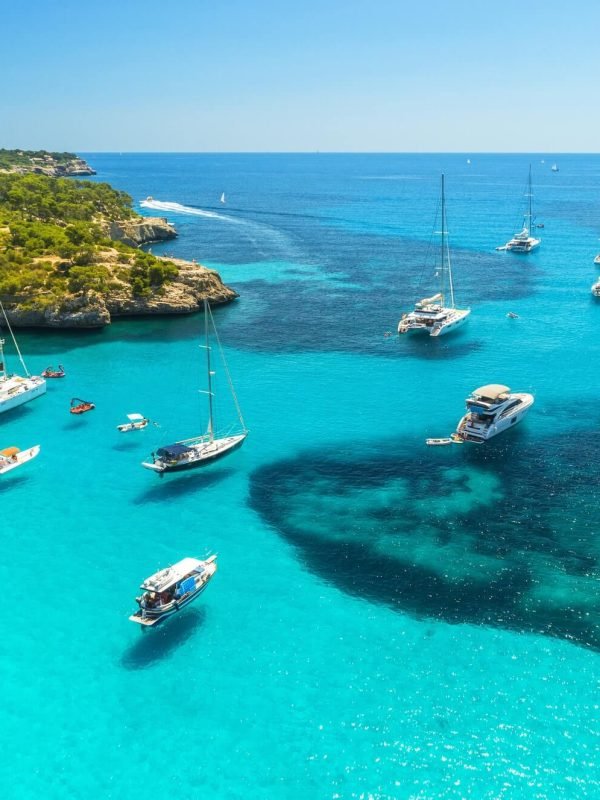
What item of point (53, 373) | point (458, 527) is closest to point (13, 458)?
point (53, 373)

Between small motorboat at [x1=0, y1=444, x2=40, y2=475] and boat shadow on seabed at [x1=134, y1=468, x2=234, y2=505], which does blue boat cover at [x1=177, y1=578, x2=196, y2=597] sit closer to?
boat shadow on seabed at [x1=134, y1=468, x2=234, y2=505]

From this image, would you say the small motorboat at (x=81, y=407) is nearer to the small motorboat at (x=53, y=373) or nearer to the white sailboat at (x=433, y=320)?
Answer: the small motorboat at (x=53, y=373)

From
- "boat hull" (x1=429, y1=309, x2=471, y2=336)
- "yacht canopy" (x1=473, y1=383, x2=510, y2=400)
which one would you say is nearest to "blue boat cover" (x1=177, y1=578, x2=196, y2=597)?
"yacht canopy" (x1=473, y1=383, x2=510, y2=400)

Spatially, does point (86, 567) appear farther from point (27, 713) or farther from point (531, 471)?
point (531, 471)

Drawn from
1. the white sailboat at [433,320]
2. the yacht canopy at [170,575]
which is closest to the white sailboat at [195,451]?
the yacht canopy at [170,575]

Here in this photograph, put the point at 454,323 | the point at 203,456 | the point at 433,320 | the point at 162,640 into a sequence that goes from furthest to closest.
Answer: the point at 454,323 < the point at 433,320 < the point at 203,456 < the point at 162,640

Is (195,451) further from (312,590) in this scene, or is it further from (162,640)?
(162,640)
